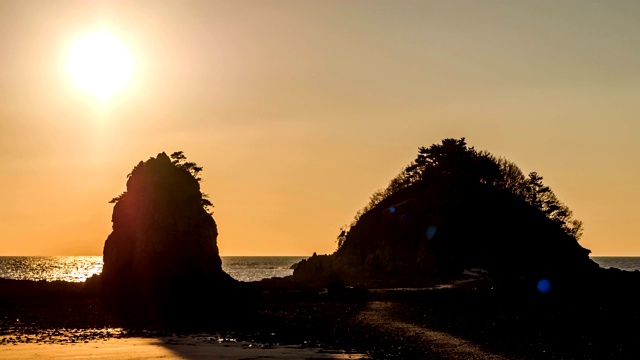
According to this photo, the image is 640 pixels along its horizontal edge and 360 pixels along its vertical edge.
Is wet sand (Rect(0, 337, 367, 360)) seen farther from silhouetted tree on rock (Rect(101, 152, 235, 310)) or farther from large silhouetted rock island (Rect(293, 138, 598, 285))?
large silhouetted rock island (Rect(293, 138, 598, 285))

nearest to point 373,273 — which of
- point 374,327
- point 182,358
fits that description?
point 374,327

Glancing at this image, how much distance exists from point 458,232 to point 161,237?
49.2 metres

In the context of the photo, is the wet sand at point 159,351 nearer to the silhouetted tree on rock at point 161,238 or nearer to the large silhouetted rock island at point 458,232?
the silhouetted tree on rock at point 161,238

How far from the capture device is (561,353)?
118 ft

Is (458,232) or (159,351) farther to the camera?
(458,232)

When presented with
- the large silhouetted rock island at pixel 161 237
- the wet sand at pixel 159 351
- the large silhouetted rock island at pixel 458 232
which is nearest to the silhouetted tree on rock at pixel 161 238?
the large silhouetted rock island at pixel 161 237

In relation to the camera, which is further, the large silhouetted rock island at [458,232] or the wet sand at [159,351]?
the large silhouetted rock island at [458,232]

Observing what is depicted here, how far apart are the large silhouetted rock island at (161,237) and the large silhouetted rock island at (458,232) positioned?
996 inches

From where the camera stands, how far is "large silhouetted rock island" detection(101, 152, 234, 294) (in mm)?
80812

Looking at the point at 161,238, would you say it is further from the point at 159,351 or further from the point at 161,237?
the point at 159,351

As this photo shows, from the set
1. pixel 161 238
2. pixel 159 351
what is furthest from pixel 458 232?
pixel 159 351

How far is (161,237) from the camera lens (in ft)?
268

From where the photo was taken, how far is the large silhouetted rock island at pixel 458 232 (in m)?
106

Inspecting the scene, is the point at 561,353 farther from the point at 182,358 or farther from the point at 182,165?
the point at 182,165
